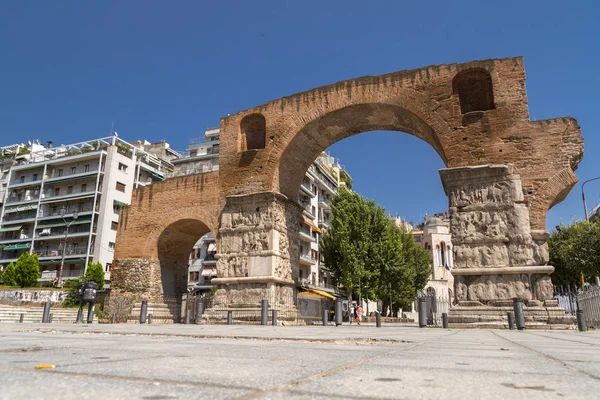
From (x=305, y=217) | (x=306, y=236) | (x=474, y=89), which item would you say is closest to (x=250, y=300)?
(x=474, y=89)

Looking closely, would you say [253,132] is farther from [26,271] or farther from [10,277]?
[10,277]

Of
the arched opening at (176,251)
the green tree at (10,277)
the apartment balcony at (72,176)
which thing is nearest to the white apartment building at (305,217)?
the apartment balcony at (72,176)

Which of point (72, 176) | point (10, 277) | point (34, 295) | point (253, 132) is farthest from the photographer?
point (72, 176)

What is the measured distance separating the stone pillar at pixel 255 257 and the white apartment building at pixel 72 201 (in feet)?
93.6

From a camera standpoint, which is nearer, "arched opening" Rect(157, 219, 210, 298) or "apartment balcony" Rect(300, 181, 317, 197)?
"arched opening" Rect(157, 219, 210, 298)

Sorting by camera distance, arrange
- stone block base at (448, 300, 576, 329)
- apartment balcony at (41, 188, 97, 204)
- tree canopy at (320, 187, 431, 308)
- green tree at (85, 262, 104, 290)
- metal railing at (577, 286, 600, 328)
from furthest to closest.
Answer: apartment balcony at (41, 188, 97, 204)
green tree at (85, 262, 104, 290)
tree canopy at (320, 187, 431, 308)
metal railing at (577, 286, 600, 328)
stone block base at (448, 300, 576, 329)

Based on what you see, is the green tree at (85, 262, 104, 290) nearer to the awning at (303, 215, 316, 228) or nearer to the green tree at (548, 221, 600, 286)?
the awning at (303, 215, 316, 228)

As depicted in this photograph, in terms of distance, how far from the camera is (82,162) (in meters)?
43.8

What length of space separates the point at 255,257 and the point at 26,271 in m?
29.2

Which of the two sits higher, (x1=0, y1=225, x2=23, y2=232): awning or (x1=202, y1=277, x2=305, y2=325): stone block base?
(x1=0, y1=225, x2=23, y2=232): awning

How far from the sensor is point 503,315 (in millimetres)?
11102

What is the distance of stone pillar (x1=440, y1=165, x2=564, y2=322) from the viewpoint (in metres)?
11.3

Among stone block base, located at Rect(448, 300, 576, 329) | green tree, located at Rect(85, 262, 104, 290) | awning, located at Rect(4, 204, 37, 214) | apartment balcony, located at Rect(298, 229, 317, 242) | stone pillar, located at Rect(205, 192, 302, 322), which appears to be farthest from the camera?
awning, located at Rect(4, 204, 37, 214)

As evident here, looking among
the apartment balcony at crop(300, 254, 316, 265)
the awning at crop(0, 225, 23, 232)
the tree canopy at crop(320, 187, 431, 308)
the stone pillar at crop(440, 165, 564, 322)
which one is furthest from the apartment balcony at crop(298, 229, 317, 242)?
the awning at crop(0, 225, 23, 232)
